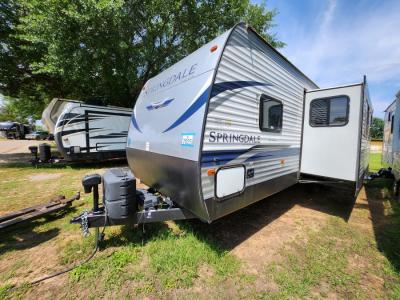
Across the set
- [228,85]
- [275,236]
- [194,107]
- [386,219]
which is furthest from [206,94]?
[386,219]

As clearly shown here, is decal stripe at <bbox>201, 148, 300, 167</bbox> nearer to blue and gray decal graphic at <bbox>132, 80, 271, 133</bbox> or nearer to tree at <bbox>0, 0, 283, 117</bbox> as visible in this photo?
blue and gray decal graphic at <bbox>132, 80, 271, 133</bbox>

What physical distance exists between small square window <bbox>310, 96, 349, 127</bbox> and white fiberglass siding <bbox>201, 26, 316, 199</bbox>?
0.79 m

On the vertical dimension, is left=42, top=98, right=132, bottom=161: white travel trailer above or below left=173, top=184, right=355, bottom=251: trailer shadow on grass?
above

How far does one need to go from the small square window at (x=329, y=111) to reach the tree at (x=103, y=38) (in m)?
7.73

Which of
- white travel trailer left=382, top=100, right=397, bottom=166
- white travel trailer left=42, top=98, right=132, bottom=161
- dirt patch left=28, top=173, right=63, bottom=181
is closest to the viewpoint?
white travel trailer left=382, top=100, right=397, bottom=166

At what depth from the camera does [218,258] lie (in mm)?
3080

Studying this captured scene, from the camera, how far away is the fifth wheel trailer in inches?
110

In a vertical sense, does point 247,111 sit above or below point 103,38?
below

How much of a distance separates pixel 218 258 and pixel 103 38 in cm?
955

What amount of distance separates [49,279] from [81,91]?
12.8 metres

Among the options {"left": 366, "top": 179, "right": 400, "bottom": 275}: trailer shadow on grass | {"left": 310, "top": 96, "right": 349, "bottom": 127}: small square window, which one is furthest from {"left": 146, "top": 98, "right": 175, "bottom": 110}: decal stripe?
{"left": 366, "top": 179, "right": 400, "bottom": 275}: trailer shadow on grass

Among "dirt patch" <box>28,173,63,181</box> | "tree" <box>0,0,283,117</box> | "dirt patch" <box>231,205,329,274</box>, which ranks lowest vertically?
"dirt patch" <box>231,205,329,274</box>

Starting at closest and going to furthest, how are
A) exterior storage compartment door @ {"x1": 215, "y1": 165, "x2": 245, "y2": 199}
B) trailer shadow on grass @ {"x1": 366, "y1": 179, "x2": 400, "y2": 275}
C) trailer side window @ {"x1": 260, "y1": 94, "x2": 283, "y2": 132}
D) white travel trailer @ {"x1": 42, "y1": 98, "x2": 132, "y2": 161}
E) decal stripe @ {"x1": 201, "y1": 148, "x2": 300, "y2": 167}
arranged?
decal stripe @ {"x1": 201, "y1": 148, "x2": 300, "y2": 167}
exterior storage compartment door @ {"x1": 215, "y1": 165, "x2": 245, "y2": 199}
trailer shadow on grass @ {"x1": 366, "y1": 179, "x2": 400, "y2": 275}
trailer side window @ {"x1": 260, "y1": 94, "x2": 283, "y2": 132}
white travel trailer @ {"x1": 42, "y1": 98, "x2": 132, "y2": 161}

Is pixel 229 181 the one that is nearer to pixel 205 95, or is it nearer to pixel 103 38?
pixel 205 95
